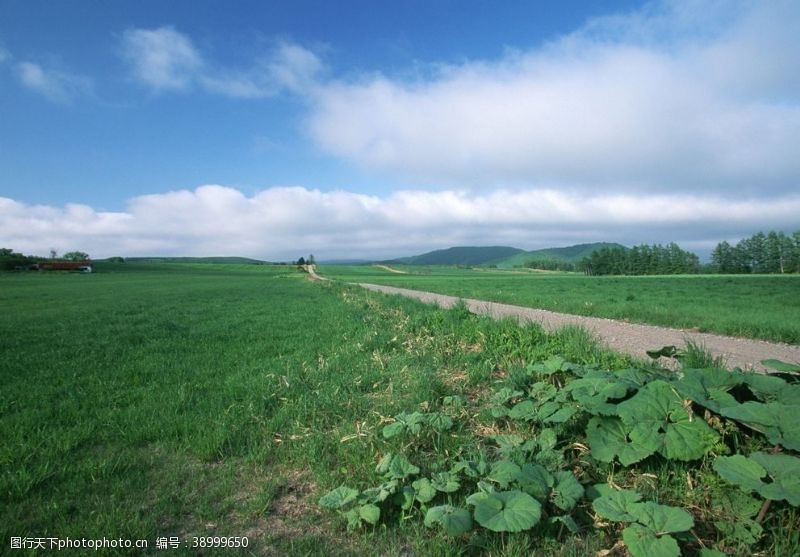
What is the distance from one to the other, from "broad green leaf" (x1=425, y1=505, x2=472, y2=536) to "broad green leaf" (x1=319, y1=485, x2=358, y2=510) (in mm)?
640

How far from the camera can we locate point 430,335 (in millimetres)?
9688

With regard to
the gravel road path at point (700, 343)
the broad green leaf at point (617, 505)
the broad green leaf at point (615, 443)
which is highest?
the broad green leaf at point (615, 443)

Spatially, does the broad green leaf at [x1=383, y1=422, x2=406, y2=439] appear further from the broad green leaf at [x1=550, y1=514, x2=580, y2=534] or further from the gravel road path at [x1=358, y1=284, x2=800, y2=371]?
the gravel road path at [x1=358, y1=284, x2=800, y2=371]

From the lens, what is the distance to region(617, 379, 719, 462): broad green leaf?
3158 mm

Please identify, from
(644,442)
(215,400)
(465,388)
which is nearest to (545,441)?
(644,442)

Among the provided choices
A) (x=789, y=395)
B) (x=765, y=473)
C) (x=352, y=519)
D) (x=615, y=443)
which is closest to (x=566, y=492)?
(x=615, y=443)

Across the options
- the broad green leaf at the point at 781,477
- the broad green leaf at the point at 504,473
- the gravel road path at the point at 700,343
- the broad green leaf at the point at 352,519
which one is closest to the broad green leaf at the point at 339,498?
the broad green leaf at the point at 352,519

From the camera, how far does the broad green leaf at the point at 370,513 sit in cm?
289

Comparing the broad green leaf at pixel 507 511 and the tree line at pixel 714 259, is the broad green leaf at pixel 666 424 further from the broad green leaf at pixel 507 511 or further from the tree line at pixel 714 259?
the tree line at pixel 714 259

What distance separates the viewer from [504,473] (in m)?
3.23

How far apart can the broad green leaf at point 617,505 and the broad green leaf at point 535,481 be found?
13.4 inches

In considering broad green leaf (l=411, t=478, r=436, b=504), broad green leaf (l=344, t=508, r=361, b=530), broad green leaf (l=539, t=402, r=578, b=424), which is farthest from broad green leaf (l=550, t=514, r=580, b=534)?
broad green leaf (l=344, t=508, r=361, b=530)

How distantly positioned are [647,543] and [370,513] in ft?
6.06

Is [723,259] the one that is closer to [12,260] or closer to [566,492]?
[566,492]
